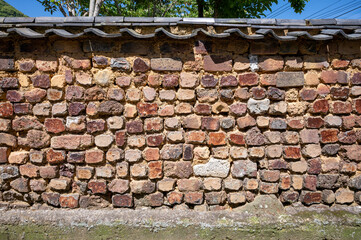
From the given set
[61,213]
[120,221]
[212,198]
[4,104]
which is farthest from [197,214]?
[4,104]

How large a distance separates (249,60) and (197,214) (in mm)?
1565

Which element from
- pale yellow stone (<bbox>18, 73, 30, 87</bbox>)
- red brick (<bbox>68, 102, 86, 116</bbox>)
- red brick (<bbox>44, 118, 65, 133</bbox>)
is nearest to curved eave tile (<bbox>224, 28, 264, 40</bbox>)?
red brick (<bbox>68, 102, 86, 116</bbox>)

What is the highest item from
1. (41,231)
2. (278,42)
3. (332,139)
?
(278,42)

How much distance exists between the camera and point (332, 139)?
232cm

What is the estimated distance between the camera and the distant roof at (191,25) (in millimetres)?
2055

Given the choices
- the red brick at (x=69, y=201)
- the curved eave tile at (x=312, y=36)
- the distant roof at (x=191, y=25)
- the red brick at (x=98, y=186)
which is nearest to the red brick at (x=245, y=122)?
the distant roof at (x=191, y=25)

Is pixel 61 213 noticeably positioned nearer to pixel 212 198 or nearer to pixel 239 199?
pixel 212 198

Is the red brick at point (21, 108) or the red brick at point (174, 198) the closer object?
the red brick at point (21, 108)

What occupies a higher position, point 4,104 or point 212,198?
point 4,104

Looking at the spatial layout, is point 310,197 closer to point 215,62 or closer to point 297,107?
point 297,107

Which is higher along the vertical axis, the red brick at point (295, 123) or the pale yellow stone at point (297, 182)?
the red brick at point (295, 123)

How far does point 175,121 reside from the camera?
2264mm

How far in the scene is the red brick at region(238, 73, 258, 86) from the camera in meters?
2.26

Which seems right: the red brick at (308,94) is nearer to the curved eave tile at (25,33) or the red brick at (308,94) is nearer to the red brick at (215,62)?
the red brick at (215,62)
